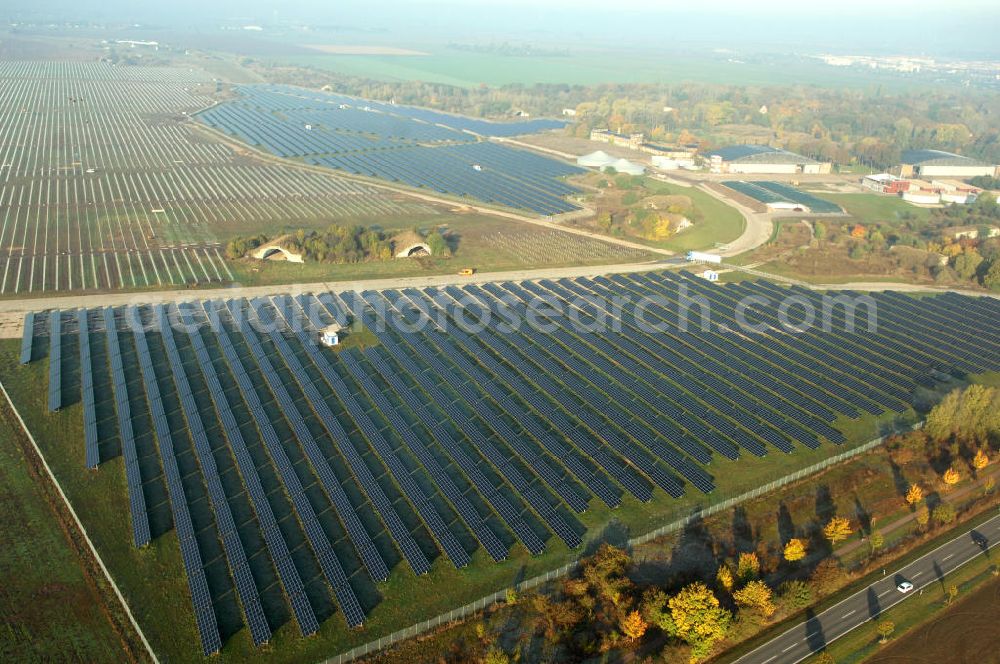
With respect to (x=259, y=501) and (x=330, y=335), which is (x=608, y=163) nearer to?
(x=330, y=335)

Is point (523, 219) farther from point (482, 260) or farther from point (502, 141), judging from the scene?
point (502, 141)

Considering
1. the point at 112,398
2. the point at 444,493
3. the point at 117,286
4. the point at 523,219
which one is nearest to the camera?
the point at 444,493

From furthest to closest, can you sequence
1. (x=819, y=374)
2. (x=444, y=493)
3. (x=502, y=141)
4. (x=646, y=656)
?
(x=502, y=141) < (x=819, y=374) < (x=444, y=493) < (x=646, y=656)

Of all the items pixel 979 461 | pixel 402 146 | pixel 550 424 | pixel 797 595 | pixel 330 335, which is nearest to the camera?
pixel 797 595

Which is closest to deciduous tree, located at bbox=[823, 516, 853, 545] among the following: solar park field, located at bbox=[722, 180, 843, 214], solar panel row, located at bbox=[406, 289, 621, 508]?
solar panel row, located at bbox=[406, 289, 621, 508]

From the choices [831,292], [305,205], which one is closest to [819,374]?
[831,292]

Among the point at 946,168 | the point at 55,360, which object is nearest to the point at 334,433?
the point at 55,360
